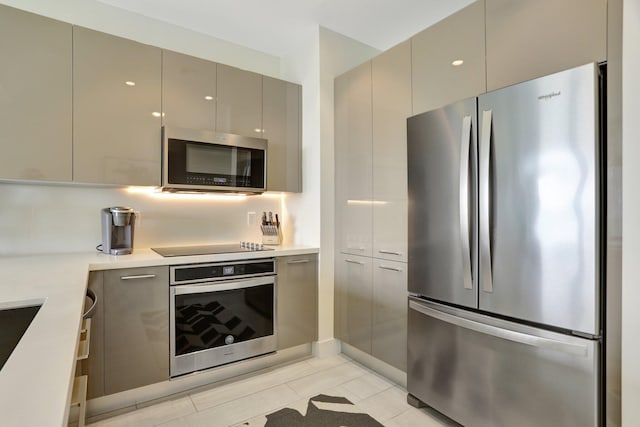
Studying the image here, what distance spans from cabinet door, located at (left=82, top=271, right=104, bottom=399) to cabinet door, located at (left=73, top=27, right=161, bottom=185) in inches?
26.2

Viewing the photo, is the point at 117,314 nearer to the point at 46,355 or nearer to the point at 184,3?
the point at 46,355

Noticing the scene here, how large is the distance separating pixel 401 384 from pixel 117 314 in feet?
5.94

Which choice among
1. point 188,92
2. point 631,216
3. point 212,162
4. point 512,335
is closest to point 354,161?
point 212,162

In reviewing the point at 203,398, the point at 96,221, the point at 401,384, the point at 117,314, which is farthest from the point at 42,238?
the point at 401,384

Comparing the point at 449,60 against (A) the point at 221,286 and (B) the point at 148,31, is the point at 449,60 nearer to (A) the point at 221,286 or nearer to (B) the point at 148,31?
(A) the point at 221,286

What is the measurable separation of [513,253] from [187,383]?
2051 mm

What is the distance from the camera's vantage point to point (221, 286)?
224 cm

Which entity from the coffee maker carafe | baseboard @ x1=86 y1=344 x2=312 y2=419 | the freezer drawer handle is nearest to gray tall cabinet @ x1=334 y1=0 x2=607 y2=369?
the freezer drawer handle

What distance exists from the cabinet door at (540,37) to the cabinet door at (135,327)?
2.16m

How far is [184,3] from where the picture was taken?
7.97ft

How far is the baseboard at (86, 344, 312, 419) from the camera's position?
1.95 m

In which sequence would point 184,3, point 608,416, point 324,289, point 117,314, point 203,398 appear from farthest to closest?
point 324,289, point 184,3, point 203,398, point 117,314, point 608,416

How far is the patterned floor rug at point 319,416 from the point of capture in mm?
1868

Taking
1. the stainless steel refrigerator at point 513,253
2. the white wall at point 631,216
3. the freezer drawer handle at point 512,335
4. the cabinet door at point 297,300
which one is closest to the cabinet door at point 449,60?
the stainless steel refrigerator at point 513,253
